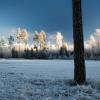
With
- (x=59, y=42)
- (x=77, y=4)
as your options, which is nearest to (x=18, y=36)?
→ (x=59, y=42)

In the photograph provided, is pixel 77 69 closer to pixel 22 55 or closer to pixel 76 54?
pixel 76 54

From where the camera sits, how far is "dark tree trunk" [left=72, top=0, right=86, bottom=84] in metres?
15.3

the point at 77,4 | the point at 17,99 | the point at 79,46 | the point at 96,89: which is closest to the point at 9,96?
the point at 17,99

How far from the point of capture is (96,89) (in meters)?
13.5

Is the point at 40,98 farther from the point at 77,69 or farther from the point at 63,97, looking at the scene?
the point at 77,69

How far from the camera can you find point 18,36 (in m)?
173

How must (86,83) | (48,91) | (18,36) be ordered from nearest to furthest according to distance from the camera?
(48,91), (86,83), (18,36)

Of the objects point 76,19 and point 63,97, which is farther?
point 76,19

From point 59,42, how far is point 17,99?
169 metres

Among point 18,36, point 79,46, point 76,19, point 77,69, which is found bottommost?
point 77,69

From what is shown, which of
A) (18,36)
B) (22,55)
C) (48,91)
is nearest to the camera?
(48,91)

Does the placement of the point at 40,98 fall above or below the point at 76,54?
A: below

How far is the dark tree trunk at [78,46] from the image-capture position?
1526 cm

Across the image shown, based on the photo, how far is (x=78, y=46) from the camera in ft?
50.3
